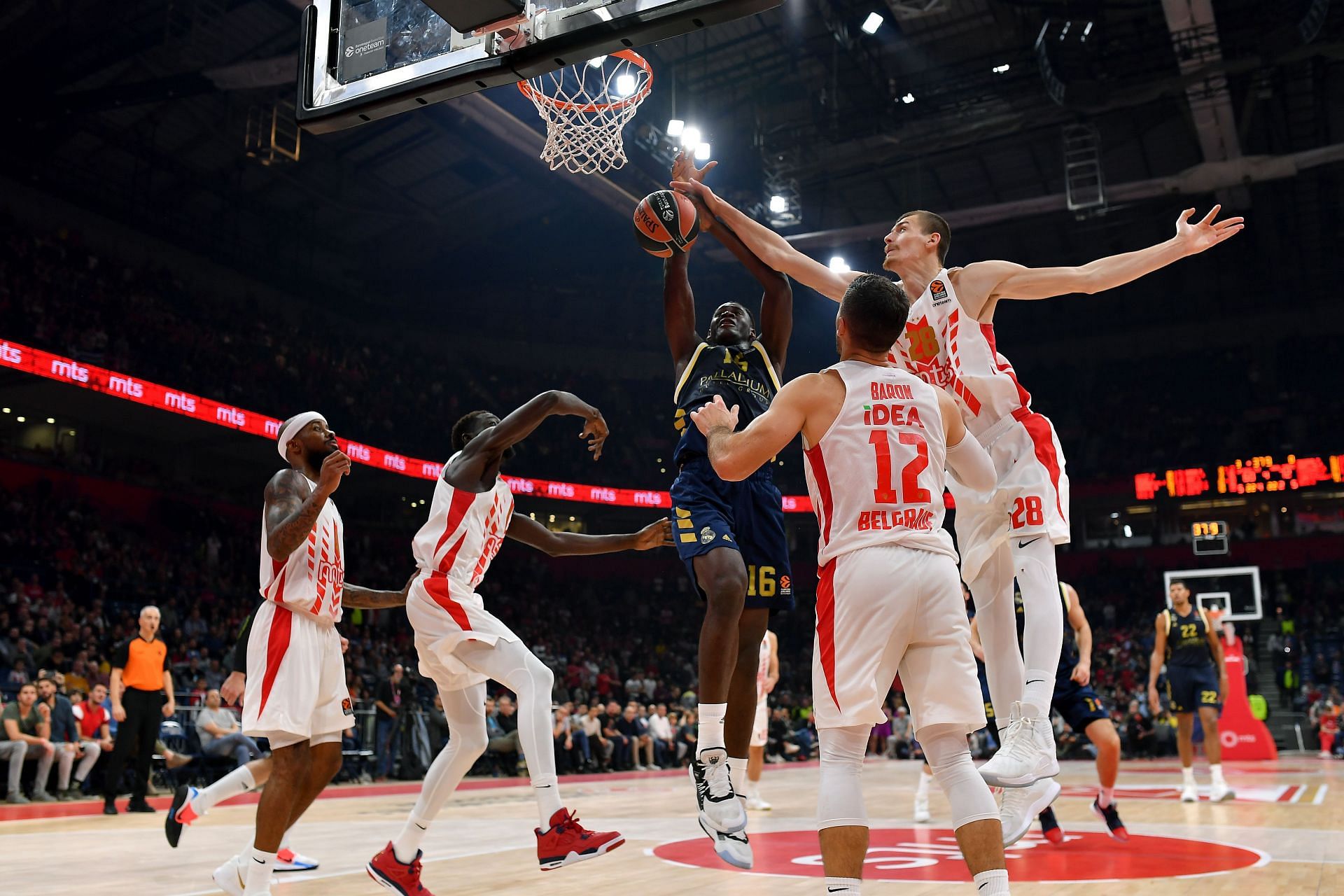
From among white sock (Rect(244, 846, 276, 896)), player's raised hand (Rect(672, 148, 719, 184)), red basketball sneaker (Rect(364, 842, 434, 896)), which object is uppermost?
player's raised hand (Rect(672, 148, 719, 184))

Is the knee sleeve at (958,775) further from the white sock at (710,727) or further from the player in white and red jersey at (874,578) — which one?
the white sock at (710,727)

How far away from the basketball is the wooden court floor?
2.72 meters

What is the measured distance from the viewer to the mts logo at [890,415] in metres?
3.39

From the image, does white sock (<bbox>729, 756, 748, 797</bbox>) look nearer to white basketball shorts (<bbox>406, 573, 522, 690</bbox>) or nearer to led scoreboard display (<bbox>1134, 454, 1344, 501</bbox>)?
white basketball shorts (<bbox>406, 573, 522, 690</bbox>)

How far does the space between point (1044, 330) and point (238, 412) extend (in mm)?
22859

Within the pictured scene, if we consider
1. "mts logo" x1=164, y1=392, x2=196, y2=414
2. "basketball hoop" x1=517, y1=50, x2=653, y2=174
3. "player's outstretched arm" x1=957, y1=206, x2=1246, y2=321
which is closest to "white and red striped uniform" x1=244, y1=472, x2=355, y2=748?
"player's outstretched arm" x1=957, y1=206, x2=1246, y2=321

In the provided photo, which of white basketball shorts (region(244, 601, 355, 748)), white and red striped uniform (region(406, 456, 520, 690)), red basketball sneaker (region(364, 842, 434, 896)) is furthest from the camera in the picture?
white and red striped uniform (region(406, 456, 520, 690))

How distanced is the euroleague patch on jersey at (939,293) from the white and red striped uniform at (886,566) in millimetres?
1111

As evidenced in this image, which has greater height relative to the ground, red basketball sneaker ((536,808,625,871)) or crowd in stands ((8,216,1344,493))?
crowd in stands ((8,216,1344,493))

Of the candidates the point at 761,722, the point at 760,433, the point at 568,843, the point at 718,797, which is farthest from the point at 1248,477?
the point at 760,433

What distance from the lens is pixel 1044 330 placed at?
1255 inches

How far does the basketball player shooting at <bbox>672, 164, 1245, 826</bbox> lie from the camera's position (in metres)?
4.25

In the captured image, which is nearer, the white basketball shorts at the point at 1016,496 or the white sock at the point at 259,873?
the white sock at the point at 259,873

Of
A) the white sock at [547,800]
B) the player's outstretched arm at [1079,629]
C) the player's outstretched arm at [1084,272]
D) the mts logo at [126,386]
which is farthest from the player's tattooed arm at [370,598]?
the mts logo at [126,386]
